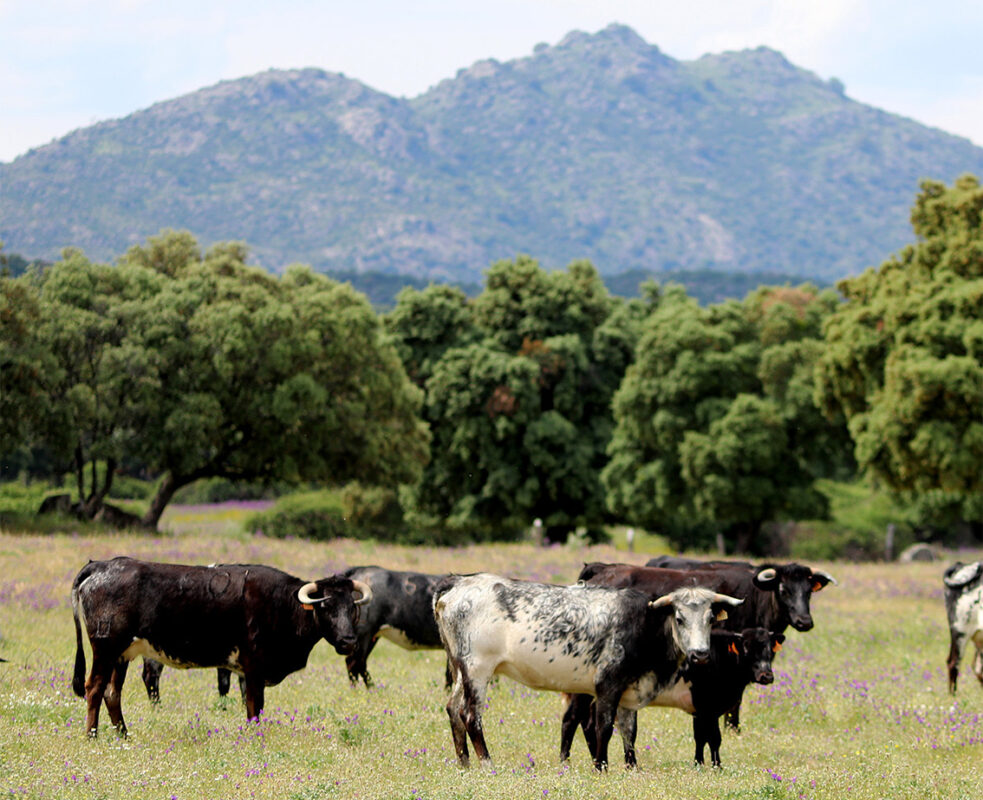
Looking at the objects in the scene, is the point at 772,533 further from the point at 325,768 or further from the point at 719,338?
the point at 325,768

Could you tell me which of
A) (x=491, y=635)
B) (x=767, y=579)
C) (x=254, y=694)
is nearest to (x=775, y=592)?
(x=767, y=579)

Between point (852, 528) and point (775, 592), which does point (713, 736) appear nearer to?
point (775, 592)

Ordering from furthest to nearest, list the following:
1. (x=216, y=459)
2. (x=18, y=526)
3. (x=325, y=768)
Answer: (x=216, y=459), (x=18, y=526), (x=325, y=768)

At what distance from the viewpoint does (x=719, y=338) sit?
54.2 meters

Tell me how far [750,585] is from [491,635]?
5.39 m

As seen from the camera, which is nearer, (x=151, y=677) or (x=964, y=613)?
(x=151, y=677)

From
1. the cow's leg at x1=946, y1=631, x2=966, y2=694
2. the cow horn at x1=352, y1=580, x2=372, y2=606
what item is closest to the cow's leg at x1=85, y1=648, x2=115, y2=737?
the cow horn at x1=352, y1=580, x2=372, y2=606

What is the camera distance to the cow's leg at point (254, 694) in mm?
13234

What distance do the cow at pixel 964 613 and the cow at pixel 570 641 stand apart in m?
8.72

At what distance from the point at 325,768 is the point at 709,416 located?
42.4 m

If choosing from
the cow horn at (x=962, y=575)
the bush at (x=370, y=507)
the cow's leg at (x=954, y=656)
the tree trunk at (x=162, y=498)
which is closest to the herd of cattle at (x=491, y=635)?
the cow's leg at (x=954, y=656)

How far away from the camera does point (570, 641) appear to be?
1220cm

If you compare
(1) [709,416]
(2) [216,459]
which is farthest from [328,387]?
(1) [709,416]

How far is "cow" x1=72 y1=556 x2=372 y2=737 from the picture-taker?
12.9 meters
